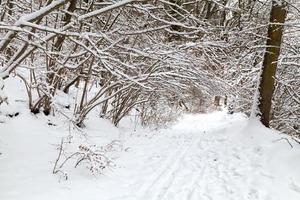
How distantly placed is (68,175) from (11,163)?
980 millimetres

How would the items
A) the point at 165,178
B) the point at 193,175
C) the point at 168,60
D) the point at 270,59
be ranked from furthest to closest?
the point at 270,59
the point at 168,60
the point at 193,175
the point at 165,178

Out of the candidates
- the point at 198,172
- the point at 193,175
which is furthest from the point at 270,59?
the point at 193,175

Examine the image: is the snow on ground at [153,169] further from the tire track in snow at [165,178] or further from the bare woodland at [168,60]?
the bare woodland at [168,60]

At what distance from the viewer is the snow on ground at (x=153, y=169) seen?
5910 millimetres

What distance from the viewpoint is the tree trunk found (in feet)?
35.8

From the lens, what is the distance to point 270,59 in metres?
11.1

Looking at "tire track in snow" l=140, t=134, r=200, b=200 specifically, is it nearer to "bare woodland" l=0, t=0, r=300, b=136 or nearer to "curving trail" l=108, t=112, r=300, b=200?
"curving trail" l=108, t=112, r=300, b=200

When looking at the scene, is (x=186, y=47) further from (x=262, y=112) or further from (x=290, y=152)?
(x=290, y=152)

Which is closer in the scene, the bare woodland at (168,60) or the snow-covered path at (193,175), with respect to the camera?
the snow-covered path at (193,175)

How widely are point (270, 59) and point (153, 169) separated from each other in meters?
5.34

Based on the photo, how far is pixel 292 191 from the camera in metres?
6.74

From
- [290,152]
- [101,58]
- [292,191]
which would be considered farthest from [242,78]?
[101,58]

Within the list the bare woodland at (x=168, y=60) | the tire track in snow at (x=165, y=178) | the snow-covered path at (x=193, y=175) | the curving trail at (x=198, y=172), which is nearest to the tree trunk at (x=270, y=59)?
the bare woodland at (x=168, y=60)

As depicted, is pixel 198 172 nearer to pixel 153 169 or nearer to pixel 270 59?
pixel 153 169
